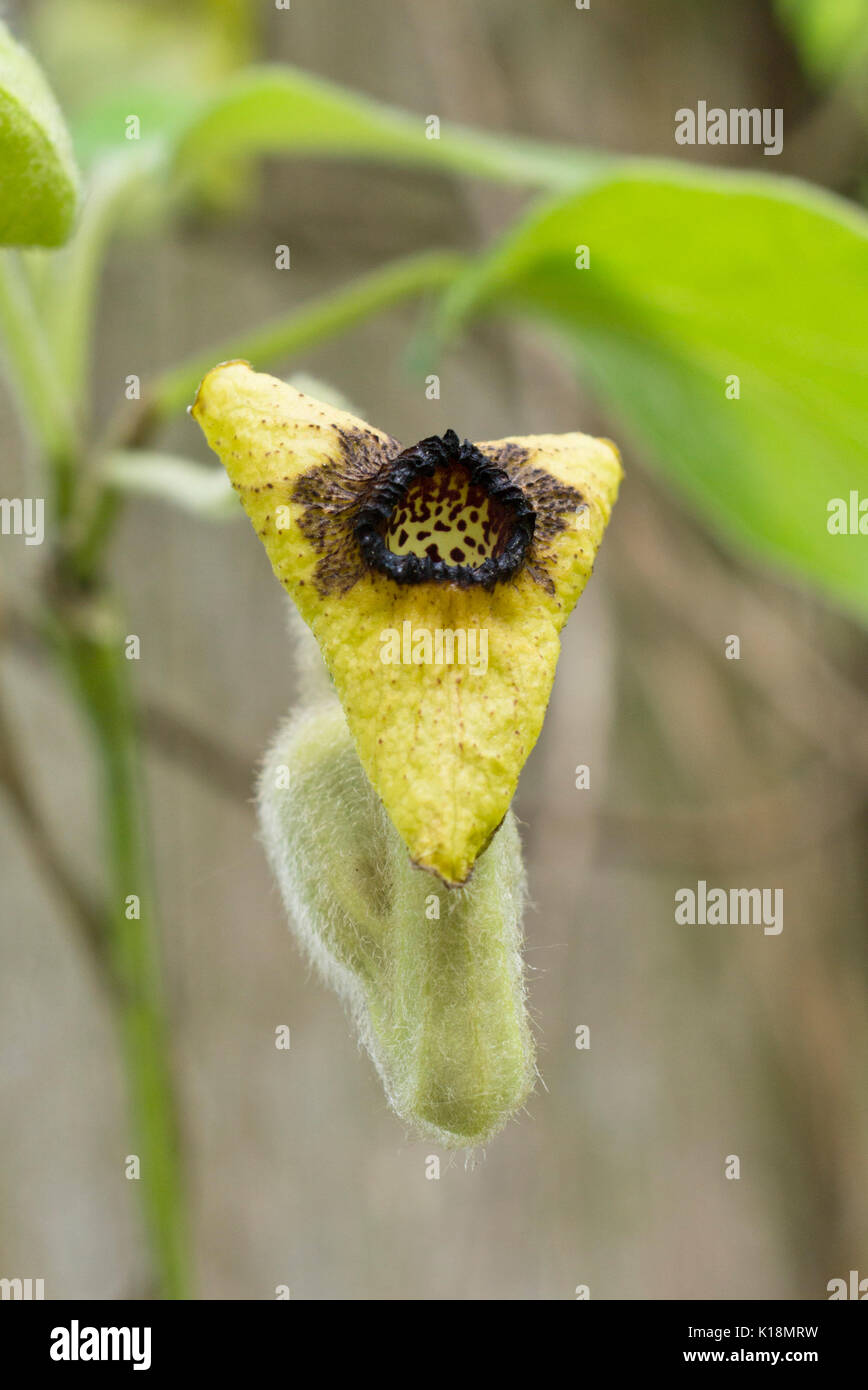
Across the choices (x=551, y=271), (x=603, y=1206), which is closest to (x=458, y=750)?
(x=551, y=271)

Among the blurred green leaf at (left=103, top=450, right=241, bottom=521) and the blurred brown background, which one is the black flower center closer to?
the blurred green leaf at (left=103, top=450, right=241, bottom=521)

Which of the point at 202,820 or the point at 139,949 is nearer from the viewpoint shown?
the point at 139,949

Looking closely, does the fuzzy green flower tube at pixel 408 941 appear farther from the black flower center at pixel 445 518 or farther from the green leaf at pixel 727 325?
the green leaf at pixel 727 325

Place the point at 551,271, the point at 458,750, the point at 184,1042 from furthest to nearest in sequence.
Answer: the point at 184,1042 → the point at 551,271 → the point at 458,750

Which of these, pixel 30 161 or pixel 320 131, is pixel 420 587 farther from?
pixel 320 131

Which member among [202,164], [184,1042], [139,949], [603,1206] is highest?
[202,164]

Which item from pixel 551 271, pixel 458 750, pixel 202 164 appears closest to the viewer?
pixel 458 750

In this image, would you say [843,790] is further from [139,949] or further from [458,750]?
[458,750]

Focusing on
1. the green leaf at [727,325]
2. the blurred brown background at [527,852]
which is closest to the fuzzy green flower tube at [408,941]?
the green leaf at [727,325]
